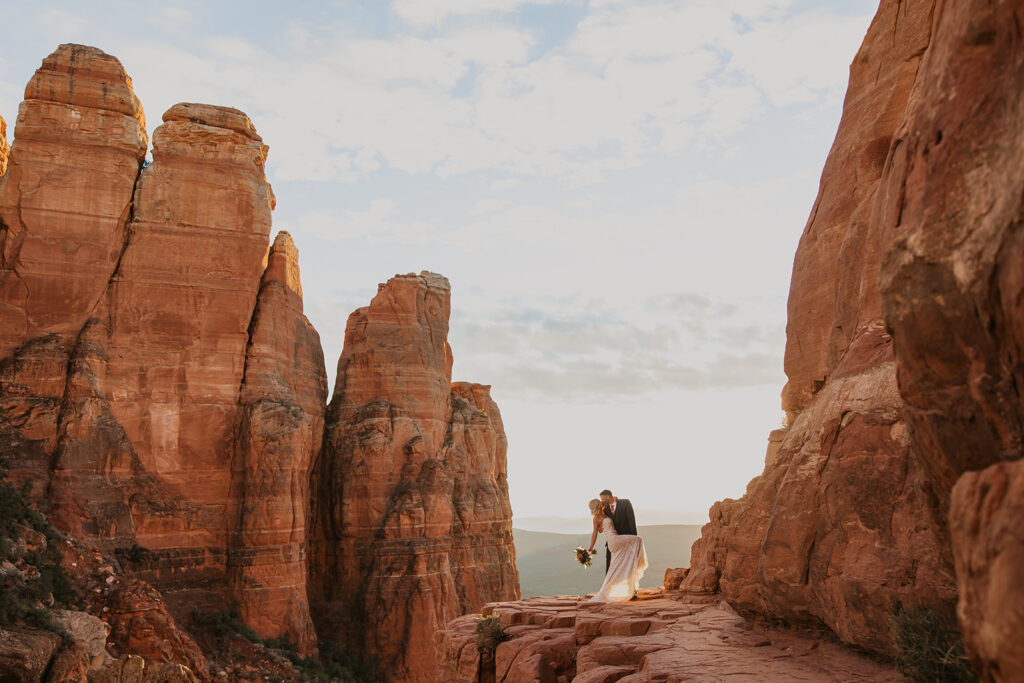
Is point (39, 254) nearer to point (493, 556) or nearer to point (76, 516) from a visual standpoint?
point (76, 516)

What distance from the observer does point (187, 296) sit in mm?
29641

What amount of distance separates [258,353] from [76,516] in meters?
8.63

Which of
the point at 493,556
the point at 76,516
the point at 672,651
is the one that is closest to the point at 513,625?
the point at 672,651

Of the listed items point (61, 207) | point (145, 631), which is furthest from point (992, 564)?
point (61, 207)

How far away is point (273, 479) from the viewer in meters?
29.1

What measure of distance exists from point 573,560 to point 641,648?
123909mm

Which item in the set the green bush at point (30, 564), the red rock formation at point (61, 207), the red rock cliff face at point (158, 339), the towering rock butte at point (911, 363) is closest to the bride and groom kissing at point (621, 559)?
the towering rock butte at point (911, 363)

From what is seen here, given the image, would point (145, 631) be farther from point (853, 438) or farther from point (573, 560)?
point (573, 560)

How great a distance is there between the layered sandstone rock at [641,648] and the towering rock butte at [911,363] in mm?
439

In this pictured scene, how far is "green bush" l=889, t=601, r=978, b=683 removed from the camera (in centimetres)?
694

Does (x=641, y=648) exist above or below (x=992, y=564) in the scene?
below

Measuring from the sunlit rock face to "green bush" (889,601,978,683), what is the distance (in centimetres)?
21

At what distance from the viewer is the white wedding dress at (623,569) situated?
54.6 ft

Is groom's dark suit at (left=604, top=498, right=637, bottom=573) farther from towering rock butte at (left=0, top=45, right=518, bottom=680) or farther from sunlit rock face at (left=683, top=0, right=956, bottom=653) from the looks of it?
towering rock butte at (left=0, top=45, right=518, bottom=680)
